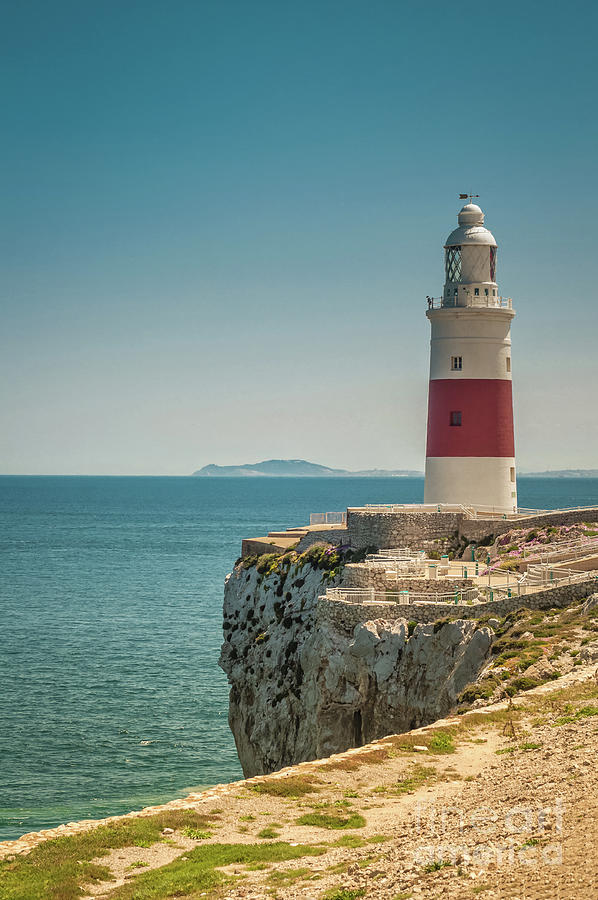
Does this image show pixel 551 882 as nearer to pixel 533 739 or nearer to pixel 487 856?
pixel 487 856

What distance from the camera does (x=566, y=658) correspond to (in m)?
25.3

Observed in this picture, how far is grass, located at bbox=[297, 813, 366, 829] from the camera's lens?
17219 millimetres

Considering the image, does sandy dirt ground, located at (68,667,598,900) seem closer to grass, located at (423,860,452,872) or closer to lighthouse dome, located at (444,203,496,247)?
grass, located at (423,860,452,872)

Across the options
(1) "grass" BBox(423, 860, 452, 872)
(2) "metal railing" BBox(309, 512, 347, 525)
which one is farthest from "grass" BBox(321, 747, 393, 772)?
(2) "metal railing" BBox(309, 512, 347, 525)

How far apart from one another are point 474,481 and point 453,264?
32.2 feet

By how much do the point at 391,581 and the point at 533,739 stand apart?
13.4 meters

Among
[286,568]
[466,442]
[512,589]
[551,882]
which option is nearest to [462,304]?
[466,442]

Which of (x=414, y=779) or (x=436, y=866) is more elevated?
(x=436, y=866)

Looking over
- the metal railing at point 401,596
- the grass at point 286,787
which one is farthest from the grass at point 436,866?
the metal railing at point 401,596

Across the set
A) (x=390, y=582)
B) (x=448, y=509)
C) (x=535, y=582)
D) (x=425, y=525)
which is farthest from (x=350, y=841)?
(x=448, y=509)

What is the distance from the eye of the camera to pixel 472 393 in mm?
44656

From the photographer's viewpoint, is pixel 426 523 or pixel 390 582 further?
pixel 426 523

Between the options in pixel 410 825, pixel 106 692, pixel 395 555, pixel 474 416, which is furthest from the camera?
pixel 106 692

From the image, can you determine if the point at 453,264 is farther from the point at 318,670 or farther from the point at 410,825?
the point at 410,825
